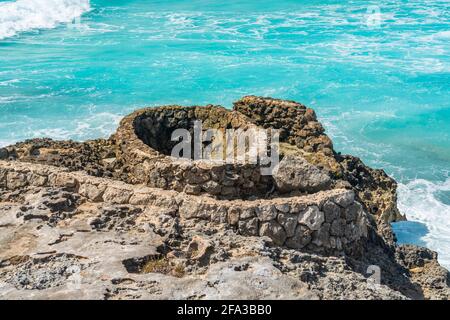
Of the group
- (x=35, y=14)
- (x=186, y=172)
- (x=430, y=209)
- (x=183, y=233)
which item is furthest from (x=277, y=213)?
(x=35, y=14)

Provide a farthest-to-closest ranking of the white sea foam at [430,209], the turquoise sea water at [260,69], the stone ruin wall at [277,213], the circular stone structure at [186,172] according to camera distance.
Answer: the turquoise sea water at [260,69] → the white sea foam at [430,209] → the circular stone structure at [186,172] → the stone ruin wall at [277,213]

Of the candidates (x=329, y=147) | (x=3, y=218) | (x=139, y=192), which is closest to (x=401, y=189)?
(x=329, y=147)

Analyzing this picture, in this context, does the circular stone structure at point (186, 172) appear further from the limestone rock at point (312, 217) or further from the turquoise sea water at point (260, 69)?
the turquoise sea water at point (260, 69)

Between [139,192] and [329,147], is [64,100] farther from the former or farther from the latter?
[139,192]

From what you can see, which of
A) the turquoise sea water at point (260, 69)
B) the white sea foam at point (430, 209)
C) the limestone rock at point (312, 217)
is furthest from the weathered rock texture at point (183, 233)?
the turquoise sea water at point (260, 69)

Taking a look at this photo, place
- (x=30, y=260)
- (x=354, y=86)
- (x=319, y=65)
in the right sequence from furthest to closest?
(x=319, y=65) → (x=354, y=86) → (x=30, y=260)

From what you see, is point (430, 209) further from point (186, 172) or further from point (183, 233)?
point (183, 233)
